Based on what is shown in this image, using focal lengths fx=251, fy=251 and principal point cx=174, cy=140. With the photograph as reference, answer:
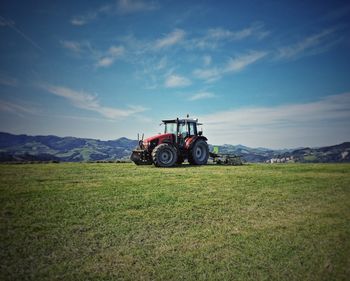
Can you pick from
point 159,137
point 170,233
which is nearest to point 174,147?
point 159,137

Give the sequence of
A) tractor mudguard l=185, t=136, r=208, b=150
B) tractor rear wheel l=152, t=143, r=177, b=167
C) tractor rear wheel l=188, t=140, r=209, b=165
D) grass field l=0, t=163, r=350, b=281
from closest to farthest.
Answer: grass field l=0, t=163, r=350, b=281
tractor rear wheel l=152, t=143, r=177, b=167
tractor mudguard l=185, t=136, r=208, b=150
tractor rear wheel l=188, t=140, r=209, b=165

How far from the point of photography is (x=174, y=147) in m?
17.7

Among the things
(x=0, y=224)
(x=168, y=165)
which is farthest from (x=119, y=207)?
(x=168, y=165)

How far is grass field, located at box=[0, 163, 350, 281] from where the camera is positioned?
3.82 m

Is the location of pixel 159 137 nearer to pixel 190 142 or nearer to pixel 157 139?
pixel 157 139

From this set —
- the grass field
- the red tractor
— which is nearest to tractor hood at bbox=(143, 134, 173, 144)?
the red tractor

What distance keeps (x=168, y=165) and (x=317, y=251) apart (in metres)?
12.6

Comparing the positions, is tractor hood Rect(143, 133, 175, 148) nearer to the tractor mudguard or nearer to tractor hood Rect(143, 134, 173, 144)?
tractor hood Rect(143, 134, 173, 144)

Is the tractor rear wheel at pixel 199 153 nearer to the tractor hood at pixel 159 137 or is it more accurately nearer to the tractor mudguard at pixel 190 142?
the tractor mudguard at pixel 190 142

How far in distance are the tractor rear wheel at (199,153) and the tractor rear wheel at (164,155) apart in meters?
2.19

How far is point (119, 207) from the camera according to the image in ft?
21.3

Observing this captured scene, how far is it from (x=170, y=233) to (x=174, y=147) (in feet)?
41.6

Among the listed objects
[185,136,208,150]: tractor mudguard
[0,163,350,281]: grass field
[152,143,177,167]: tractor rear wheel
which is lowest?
[0,163,350,281]: grass field

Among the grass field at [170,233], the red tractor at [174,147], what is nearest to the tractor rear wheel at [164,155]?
the red tractor at [174,147]
